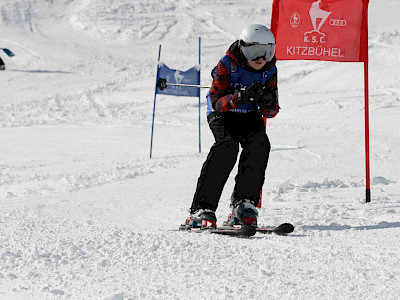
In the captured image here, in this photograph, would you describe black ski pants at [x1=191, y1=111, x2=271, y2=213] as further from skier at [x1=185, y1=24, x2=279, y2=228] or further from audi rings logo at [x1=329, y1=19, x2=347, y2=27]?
audi rings logo at [x1=329, y1=19, x2=347, y2=27]

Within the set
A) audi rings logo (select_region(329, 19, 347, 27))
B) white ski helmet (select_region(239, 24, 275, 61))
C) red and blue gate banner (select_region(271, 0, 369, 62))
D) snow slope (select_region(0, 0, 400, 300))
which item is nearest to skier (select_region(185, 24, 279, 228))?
white ski helmet (select_region(239, 24, 275, 61))

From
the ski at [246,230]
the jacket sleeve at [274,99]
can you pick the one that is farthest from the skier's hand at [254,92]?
the ski at [246,230]

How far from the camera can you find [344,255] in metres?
2.93

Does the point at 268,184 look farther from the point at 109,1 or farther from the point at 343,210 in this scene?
the point at 109,1

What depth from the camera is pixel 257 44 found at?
396 centimetres

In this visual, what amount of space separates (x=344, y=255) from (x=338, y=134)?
9525 mm

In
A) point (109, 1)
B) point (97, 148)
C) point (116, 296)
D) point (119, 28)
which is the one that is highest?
point (109, 1)

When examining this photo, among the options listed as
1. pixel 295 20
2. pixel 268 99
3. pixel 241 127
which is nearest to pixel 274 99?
pixel 268 99

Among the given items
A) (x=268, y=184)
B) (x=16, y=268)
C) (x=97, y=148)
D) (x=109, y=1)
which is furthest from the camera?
(x=109, y=1)

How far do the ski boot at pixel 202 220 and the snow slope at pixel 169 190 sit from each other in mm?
166

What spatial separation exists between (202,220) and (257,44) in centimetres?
121

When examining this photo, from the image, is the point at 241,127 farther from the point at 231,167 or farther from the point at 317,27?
the point at 317,27

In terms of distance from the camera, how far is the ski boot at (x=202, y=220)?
3.91m

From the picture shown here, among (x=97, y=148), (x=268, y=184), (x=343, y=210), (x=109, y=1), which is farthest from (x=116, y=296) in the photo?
(x=109, y=1)
